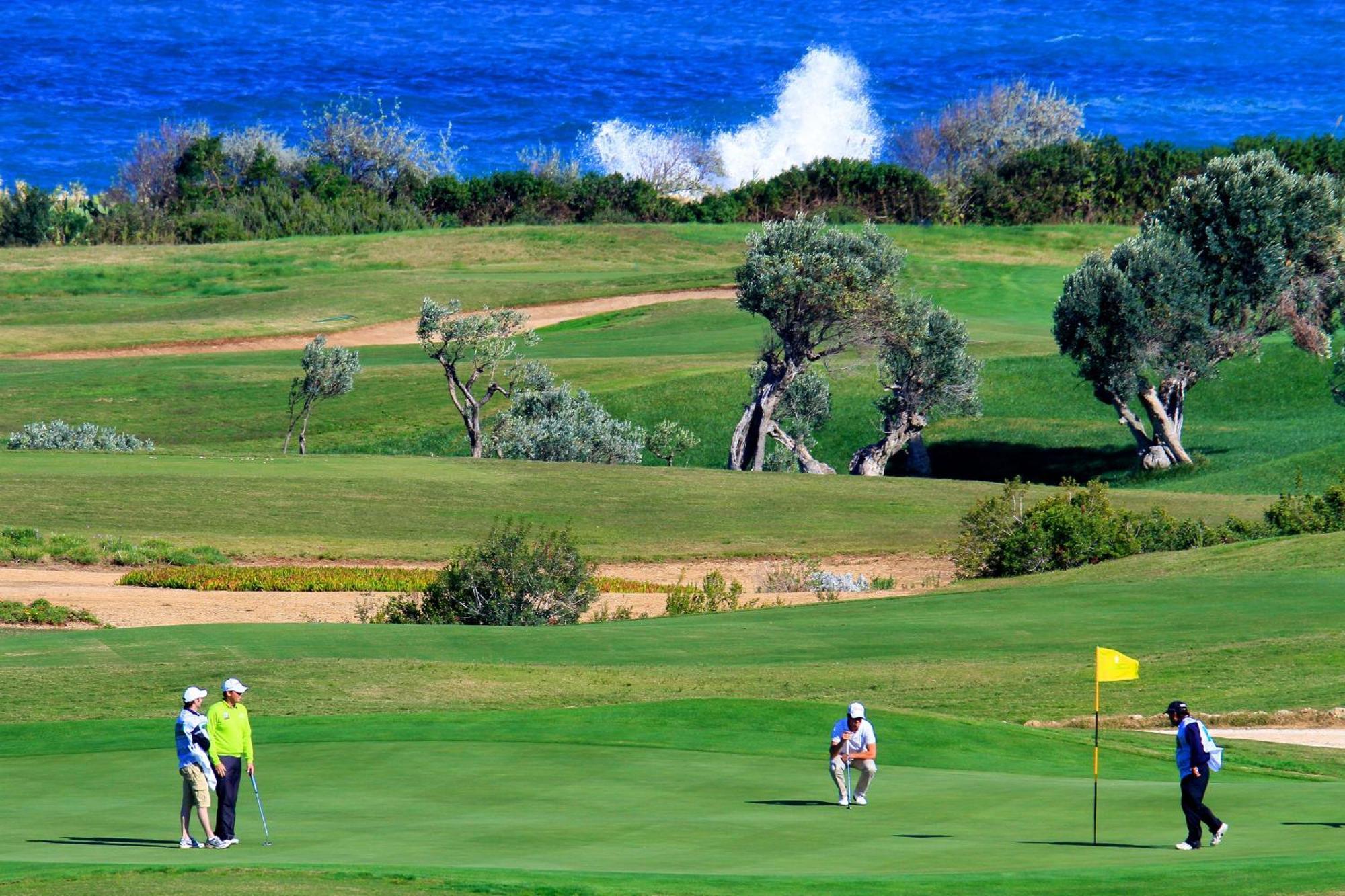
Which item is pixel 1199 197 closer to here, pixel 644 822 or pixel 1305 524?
pixel 1305 524

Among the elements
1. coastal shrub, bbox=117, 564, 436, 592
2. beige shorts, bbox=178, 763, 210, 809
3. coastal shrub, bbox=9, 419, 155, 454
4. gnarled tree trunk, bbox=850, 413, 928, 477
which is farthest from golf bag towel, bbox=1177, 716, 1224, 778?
coastal shrub, bbox=9, 419, 155, 454

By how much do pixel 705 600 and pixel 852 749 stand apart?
2356 centimetres

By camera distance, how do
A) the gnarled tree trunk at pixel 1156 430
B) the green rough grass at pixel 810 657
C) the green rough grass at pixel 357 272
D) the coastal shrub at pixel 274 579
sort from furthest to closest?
the green rough grass at pixel 357 272 < the gnarled tree trunk at pixel 1156 430 < the coastal shrub at pixel 274 579 < the green rough grass at pixel 810 657

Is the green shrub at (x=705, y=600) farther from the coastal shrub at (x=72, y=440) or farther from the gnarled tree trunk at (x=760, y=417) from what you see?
the coastal shrub at (x=72, y=440)

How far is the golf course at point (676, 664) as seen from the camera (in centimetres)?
1761

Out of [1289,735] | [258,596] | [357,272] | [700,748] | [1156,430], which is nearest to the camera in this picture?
[700,748]

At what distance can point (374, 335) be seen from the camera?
92.4 metres

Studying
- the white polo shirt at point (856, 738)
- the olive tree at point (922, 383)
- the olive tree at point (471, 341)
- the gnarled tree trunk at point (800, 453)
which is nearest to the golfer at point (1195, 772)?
the white polo shirt at point (856, 738)

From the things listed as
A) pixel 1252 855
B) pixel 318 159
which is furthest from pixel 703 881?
pixel 318 159

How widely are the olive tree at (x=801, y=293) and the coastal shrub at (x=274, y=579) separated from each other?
22.4m

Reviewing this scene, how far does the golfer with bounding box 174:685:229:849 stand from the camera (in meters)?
18.0

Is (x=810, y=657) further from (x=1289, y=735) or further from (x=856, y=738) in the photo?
(x=856, y=738)

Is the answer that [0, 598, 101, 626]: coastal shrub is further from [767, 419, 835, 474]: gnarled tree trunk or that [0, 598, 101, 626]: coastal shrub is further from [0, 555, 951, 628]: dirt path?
[767, 419, 835, 474]: gnarled tree trunk

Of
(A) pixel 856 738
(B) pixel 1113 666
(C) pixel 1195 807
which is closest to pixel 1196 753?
(C) pixel 1195 807
